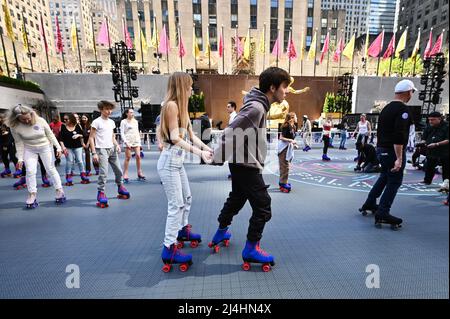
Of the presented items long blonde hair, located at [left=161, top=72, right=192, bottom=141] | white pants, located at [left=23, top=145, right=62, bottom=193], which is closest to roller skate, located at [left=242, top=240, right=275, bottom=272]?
long blonde hair, located at [left=161, top=72, right=192, bottom=141]

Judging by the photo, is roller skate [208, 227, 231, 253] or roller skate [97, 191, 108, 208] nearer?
roller skate [208, 227, 231, 253]

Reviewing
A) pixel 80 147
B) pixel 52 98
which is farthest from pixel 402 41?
pixel 52 98

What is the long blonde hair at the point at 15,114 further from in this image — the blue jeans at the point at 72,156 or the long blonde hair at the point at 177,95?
the long blonde hair at the point at 177,95

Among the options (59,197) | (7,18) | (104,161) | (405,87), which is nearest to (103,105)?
(104,161)

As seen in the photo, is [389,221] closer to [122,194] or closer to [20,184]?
[122,194]

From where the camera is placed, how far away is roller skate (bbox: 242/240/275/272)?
237 cm

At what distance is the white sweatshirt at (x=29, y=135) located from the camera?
387 cm

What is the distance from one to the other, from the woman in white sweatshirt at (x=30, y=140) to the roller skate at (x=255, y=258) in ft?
12.4

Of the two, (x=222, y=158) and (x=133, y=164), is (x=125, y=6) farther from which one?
(x=222, y=158)

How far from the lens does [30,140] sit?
394 cm

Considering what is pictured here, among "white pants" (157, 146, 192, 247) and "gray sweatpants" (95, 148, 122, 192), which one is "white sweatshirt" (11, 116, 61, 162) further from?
"white pants" (157, 146, 192, 247)

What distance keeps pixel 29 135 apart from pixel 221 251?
372cm

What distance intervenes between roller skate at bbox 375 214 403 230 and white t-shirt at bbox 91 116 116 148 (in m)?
4.54

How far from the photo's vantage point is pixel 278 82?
2135 millimetres
